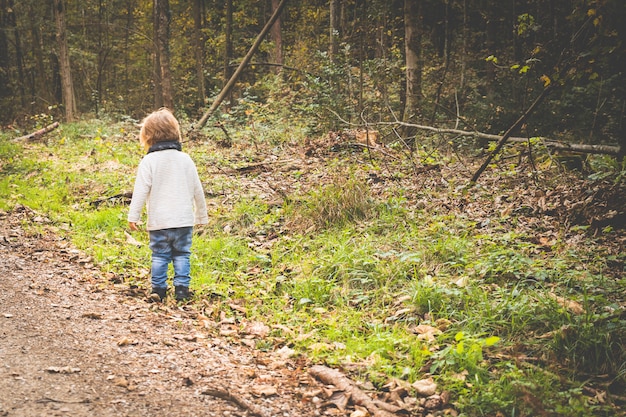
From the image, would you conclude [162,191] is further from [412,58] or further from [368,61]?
[368,61]

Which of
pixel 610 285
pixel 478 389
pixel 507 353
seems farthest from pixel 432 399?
pixel 610 285

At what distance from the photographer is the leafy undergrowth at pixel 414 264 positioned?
3539 mm

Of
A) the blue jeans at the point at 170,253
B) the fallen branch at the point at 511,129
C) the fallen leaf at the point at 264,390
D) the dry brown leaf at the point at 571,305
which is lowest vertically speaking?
the fallen leaf at the point at 264,390

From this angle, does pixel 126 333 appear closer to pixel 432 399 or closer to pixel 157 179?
pixel 157 179

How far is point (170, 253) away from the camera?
16.0 ft

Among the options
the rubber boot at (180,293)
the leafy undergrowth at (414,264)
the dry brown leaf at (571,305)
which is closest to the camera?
the leafy undergrowth at (414,264)

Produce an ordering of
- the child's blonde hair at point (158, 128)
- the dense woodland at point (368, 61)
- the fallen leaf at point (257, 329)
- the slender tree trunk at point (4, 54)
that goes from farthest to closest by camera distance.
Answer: the slender tree trunk at point (4, 54), the dense woodland at point (368, 61), the child's blonde hair at point (158, 128), the fallen leaf at point (257, 329)

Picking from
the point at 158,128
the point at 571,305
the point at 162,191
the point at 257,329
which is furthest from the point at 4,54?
the point at 571,305

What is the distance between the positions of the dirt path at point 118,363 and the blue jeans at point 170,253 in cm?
30

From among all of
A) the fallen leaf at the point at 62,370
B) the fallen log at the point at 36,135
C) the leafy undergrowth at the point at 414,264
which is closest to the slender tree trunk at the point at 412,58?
the leafy undergrowth at the point at 414,264

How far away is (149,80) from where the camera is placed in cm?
3275

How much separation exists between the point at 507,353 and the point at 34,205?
307 inches

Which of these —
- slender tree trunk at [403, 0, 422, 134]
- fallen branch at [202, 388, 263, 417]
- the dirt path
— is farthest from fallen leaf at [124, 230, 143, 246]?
slender tree trunk at [403, 0, 422, 134]

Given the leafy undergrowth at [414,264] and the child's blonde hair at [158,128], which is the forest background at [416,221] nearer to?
the leafy undergrowth at [414,264]
